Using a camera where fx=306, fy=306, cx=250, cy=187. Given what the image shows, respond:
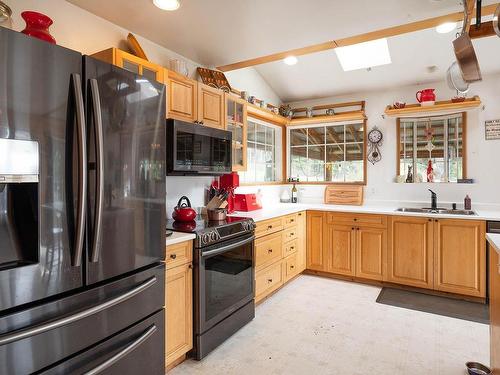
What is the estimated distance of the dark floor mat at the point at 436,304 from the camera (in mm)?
2868

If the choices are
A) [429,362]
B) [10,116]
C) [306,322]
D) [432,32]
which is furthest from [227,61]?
[429,362]

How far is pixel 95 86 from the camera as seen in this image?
1.24 meters

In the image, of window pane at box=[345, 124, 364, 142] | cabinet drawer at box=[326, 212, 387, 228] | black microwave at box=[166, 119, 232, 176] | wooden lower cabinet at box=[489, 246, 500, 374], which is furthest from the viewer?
window pane at box=[345, 124, 364, 142]

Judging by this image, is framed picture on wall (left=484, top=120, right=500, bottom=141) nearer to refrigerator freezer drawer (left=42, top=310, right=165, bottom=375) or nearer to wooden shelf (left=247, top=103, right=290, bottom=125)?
wooden shelf (left=247, top=103, right=290, bottom=125)

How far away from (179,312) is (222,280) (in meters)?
0.42

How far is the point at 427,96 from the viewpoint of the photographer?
3.67 metres

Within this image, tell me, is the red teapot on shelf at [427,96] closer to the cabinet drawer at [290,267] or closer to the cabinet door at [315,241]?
the cabinet door at [315,241]

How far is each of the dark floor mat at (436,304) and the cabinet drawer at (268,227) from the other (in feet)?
4.25

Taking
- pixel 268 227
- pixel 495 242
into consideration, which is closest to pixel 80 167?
pixel 495 242

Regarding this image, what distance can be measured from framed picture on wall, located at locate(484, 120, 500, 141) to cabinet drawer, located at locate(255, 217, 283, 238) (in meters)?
2.63

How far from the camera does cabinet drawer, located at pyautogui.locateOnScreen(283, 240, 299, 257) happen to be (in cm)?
345

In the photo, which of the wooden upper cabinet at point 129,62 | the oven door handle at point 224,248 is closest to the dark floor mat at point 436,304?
the oven door handle at point 224,248

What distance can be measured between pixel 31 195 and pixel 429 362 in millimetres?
2577

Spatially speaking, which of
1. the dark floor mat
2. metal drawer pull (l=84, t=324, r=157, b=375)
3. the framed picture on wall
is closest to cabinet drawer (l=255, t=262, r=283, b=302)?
the dark floor mat
